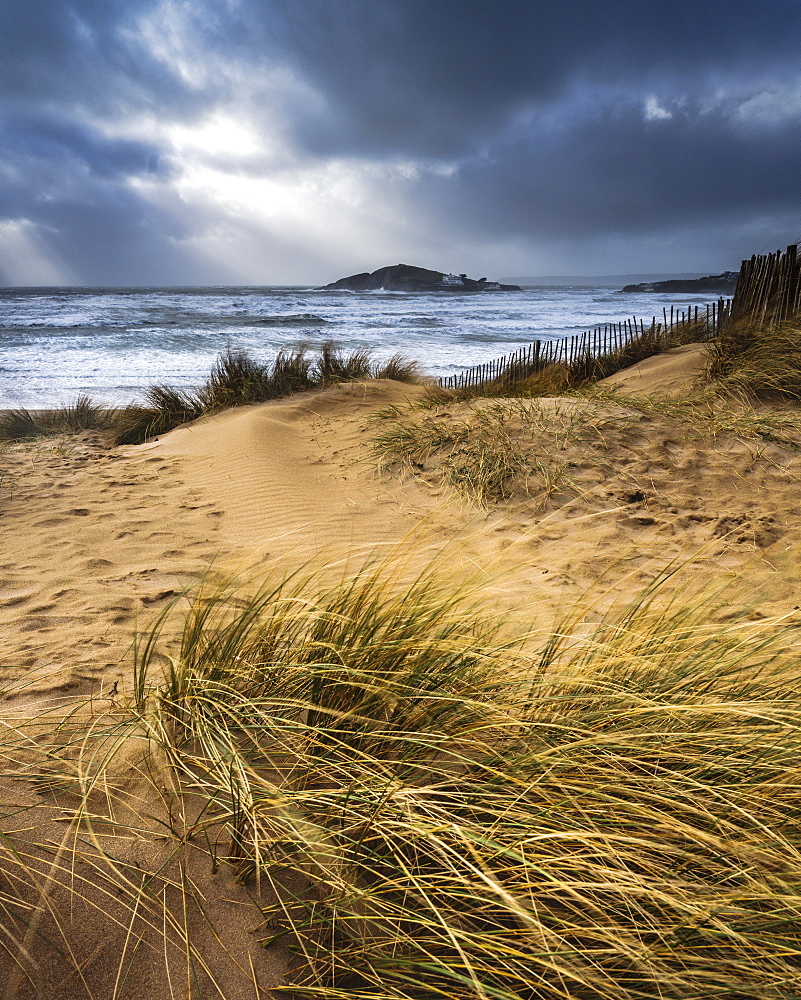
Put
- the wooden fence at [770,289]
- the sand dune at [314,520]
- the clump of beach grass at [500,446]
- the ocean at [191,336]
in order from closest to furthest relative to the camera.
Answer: the sand dune at [314,520] < the clump of beach grass at [500,446] < the wooden fence at [770,289] < the ocean at [191,336]

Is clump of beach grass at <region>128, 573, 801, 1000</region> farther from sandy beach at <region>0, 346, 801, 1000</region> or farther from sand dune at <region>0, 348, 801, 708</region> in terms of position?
Answer: sand dune at <region>0, 348, 801, 708</region>

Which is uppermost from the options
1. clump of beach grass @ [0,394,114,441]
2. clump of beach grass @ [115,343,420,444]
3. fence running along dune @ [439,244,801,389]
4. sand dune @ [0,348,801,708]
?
fence running along dune @ [439,244,801,389]

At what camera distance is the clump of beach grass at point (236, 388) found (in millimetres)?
8422

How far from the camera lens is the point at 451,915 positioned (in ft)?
4.14

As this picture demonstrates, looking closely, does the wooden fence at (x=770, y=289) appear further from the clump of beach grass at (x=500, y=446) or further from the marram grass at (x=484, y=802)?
the marram grass at (x=484, y=802)

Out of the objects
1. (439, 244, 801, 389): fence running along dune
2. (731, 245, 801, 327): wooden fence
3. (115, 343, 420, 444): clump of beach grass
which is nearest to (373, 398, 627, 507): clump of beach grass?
(439, 244, 801, 389): fence running along dune

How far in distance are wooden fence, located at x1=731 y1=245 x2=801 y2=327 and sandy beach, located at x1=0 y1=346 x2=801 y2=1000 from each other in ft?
6.15

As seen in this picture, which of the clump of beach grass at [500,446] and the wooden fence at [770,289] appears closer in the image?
the clump of beach grass at [500,446]

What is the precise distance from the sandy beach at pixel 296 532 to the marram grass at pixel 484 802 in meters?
0.15

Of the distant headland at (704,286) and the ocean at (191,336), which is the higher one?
the distant headland at (704,286)

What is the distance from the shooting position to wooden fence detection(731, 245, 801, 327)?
7.96 m

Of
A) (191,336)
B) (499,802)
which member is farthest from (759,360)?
(191,336)

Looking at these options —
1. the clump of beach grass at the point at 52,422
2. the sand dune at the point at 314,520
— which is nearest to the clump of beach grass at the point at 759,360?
the sand dune at the point at 314,520

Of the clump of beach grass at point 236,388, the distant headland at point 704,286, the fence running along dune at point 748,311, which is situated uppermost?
the distant headland at point 704,286
